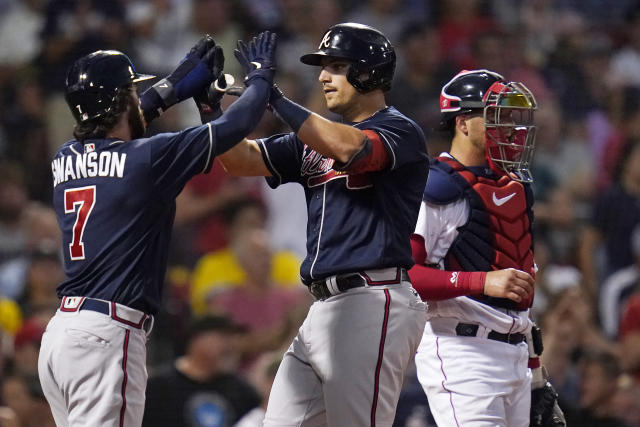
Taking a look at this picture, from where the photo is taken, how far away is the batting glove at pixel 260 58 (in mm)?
3424

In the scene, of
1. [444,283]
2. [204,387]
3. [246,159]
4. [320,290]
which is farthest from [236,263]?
[320,290]

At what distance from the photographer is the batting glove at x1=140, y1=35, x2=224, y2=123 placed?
12.1 feet

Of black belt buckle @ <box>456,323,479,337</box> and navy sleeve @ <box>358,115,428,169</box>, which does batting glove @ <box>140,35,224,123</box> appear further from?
black belt buckle @ <box>456,323,479,337</box>

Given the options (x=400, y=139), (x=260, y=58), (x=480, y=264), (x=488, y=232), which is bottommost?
(x=480, y=264)

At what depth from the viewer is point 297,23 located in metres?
8.09

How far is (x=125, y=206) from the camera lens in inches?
130

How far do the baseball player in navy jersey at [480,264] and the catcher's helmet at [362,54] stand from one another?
523mm

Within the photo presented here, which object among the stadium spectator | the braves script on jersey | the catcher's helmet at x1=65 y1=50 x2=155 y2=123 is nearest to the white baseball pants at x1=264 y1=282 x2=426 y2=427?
the braves script on jersey

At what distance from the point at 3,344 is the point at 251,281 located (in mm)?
1635

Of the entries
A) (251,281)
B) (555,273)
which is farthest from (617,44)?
(251,281)

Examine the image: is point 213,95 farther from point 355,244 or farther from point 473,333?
point 473,333

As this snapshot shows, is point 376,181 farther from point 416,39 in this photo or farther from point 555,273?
point 416,39

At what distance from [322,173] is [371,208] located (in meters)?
0.24

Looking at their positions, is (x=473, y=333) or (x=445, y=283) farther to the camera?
(x=473, y=333)
